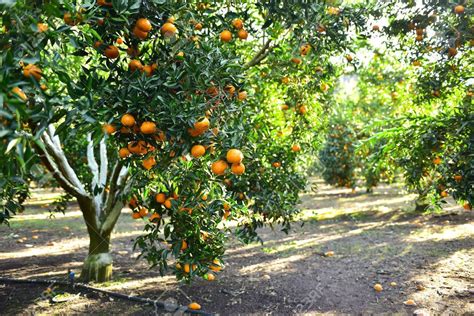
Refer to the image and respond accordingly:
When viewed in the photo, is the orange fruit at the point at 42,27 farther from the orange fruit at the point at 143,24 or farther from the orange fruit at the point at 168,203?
the orange fruit at the point at 168,203

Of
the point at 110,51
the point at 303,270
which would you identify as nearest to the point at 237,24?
the point at 110,51

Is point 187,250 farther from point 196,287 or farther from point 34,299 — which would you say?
point 34,299

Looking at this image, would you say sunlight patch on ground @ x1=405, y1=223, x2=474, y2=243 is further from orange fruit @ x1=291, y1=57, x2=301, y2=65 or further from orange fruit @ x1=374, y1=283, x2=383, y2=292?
orange fruit @ x1=291, y1=57, x2=301, y2=65

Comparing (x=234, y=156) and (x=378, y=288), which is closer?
(x=234, y=156)

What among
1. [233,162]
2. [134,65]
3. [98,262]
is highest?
[134,65]

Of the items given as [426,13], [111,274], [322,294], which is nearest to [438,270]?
[322,294]

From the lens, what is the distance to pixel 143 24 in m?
2.37

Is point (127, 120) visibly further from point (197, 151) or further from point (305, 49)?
point (305, 49)

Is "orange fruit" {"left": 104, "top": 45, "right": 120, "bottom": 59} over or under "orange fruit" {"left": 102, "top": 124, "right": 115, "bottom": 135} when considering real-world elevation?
over

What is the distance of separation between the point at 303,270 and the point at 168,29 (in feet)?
13.9

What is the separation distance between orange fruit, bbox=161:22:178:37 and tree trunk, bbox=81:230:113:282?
3.47m

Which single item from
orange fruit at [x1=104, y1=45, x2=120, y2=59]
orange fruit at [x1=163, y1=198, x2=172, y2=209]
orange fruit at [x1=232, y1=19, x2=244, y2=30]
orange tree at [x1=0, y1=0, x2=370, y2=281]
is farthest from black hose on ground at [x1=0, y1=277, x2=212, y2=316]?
orange fruit at [x1=232, y1=19, x2=244, y2=30]

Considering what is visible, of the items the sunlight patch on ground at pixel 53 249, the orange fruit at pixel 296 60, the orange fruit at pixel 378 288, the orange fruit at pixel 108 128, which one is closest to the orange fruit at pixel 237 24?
the orange fruit at pixel 296 60

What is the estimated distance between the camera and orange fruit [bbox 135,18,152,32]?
2369 millimetres
